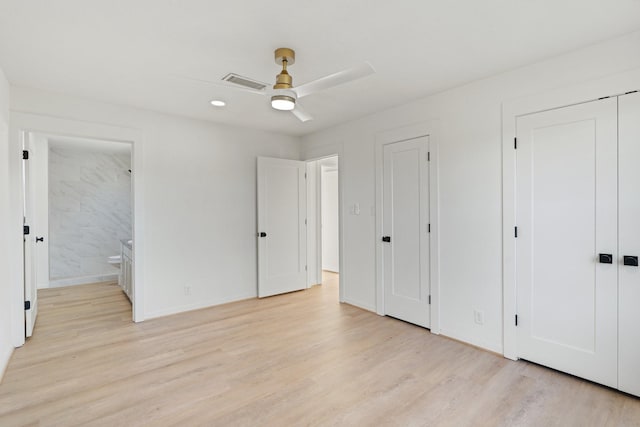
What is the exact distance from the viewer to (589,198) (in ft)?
7.74

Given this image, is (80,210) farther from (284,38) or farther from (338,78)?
(338,78)

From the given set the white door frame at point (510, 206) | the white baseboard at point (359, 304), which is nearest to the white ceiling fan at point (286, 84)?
the white door frame at point (510, 206)

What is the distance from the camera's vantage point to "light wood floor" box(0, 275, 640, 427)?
204 centimetres

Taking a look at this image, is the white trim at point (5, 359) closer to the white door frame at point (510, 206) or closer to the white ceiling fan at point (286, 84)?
the white ceiling fan at point (286, 84)

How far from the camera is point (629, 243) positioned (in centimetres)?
221

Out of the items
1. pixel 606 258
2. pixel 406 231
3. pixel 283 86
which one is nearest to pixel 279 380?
pixel 406 231

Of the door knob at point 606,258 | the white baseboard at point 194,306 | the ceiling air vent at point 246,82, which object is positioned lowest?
the white baseboard at point 194,306

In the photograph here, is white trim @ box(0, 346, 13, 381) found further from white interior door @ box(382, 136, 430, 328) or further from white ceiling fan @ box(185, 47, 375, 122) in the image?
white interior door @ box(382, 136, 430, 328)

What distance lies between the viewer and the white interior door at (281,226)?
4723 mm

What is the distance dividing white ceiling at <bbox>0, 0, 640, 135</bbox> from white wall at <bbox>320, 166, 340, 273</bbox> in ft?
12.1

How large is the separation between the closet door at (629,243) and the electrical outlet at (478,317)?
94 cm

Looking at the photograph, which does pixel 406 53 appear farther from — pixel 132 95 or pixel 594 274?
pixel 132 95


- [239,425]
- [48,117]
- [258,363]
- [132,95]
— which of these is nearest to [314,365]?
[258,363]

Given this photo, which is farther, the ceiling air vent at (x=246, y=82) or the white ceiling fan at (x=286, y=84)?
the ceiling air vent at (x=246, y=82)
